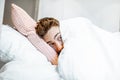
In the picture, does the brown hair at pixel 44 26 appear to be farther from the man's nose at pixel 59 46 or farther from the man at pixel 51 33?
the man's nose at pixel 59 46

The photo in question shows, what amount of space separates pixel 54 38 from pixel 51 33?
0.12 feet

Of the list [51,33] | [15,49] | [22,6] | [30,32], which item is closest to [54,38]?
[51,33]

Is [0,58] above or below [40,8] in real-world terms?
below

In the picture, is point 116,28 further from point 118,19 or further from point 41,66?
point 41,66

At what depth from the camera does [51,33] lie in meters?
1.22

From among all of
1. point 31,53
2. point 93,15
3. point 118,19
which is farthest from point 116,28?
point 31,53

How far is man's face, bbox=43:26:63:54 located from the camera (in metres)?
1.18

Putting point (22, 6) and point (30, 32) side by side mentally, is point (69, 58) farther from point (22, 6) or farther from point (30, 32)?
point (22, 6)

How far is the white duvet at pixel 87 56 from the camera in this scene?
83cm

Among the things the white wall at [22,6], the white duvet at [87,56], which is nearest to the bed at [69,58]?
the white duvet at [87,56]

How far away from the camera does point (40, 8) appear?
1.75 meters

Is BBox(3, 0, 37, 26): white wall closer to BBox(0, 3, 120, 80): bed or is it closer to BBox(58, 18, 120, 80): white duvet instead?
BBox(0, 3, 120, 80): bed

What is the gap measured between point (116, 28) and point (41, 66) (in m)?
1.14

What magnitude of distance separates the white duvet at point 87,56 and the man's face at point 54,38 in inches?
3.1
